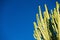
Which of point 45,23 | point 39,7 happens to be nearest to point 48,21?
point 45,23

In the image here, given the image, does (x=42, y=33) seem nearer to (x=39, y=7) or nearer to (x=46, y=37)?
(x=46, y=37)

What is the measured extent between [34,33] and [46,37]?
1.55 feet

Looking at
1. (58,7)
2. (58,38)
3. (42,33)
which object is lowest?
(58,38)

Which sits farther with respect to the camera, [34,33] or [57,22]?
[34,33]

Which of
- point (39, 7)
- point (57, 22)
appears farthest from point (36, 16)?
point (57, 22)

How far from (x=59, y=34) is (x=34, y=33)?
92cm

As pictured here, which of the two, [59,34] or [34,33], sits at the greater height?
[34,33]

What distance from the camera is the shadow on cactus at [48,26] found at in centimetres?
588

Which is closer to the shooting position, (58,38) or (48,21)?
(58,38)

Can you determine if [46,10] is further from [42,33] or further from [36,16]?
[42,33]

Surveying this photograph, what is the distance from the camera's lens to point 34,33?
6.19 m

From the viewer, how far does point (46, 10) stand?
6.05m

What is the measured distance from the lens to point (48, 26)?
238 inches

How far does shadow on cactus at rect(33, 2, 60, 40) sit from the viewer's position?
5883 millimetres
